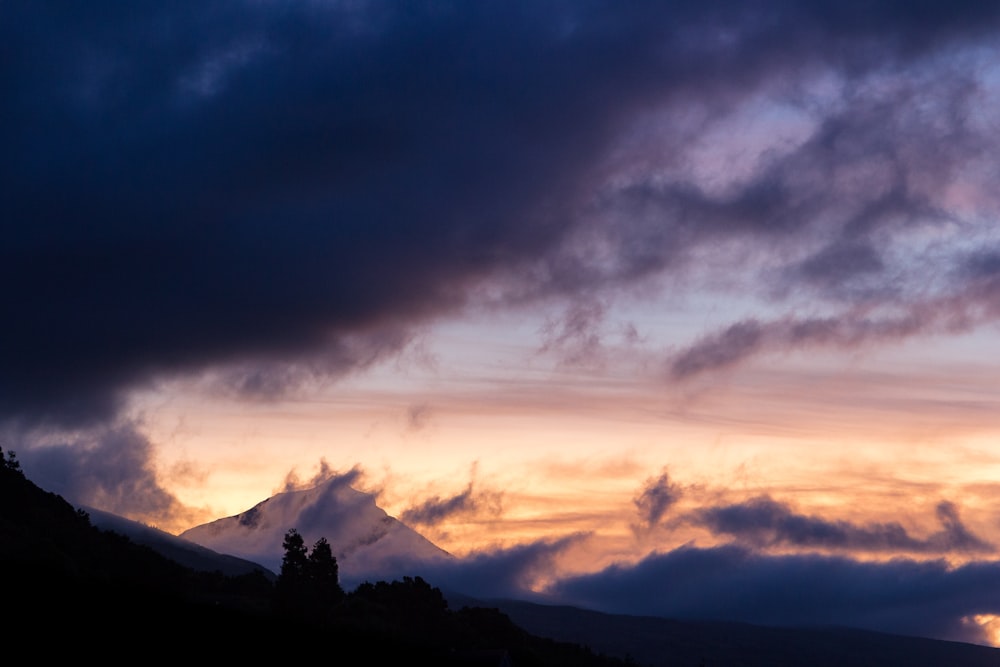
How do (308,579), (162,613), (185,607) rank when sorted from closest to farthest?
(162,613)
(185,607)
(308,579)

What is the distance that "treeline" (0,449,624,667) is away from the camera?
75.8m

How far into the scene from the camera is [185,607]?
9531cm

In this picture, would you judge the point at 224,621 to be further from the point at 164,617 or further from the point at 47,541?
the point at 47,541

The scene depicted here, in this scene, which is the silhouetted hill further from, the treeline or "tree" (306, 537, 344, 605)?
"tree" (306, 537, 344, 605)

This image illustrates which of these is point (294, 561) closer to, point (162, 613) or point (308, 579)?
point (308, 579)

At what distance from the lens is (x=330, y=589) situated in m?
182

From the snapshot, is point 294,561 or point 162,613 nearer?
point 162,613

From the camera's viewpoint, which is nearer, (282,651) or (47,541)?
(282,651)

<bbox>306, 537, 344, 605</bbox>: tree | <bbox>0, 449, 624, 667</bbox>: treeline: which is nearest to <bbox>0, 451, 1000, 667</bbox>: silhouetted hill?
<bbox>0, 449, 624, 667</bbox>: treeline

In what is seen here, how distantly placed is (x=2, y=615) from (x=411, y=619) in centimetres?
11779

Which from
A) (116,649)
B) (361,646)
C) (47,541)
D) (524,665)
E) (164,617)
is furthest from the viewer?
(524,665)

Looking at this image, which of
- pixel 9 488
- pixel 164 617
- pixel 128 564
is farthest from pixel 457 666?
pixel 9 488

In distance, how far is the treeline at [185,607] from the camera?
75.8 meters

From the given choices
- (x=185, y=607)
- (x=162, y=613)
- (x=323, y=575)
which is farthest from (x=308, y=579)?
(x=162, y=613)
